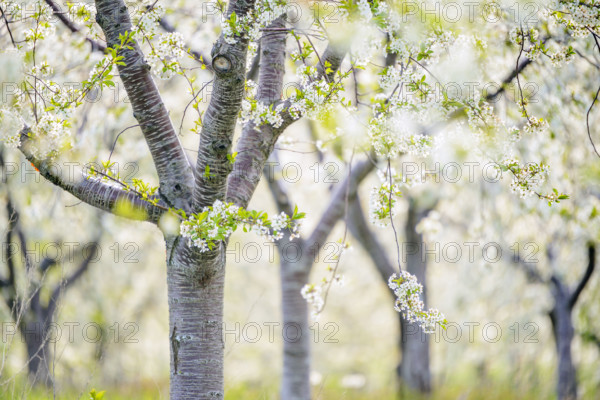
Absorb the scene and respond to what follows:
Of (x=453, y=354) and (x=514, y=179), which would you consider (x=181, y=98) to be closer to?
(x=514, y=179)

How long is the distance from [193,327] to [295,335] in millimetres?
2569

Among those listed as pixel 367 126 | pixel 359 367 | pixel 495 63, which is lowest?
pixel 359 367

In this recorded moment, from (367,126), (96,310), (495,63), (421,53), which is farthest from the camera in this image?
(96,310)

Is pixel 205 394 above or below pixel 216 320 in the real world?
below

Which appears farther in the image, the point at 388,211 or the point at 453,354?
the point at 453,354

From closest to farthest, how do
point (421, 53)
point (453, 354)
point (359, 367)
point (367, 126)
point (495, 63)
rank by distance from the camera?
1. point (421, 53)
2. point (367, 126)
3. point (495, 63)
4. point (453, 354)
5. point (359, 367)

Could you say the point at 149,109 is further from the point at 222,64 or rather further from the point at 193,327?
the point at 193,327

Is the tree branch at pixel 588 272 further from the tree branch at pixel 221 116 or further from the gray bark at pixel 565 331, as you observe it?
the tree branch at pixel 221 116

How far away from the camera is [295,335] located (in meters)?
4.96

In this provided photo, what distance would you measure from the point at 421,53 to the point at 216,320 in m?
1.58

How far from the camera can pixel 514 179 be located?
2395mm

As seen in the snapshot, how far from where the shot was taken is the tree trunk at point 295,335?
16.3 ft

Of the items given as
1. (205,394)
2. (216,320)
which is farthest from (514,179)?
(205,394)

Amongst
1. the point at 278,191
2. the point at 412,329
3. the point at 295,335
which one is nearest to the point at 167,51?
the point at 278,191
